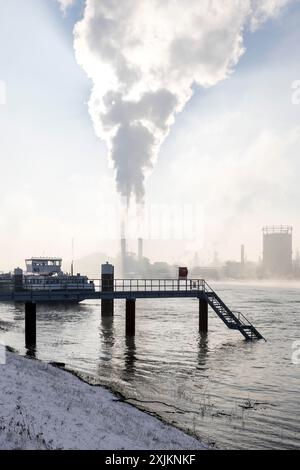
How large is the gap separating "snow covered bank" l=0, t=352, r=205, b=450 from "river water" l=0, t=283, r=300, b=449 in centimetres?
191

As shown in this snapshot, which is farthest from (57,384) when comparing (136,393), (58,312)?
(58,312)

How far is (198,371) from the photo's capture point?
26.7 meters

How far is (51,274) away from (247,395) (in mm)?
56346

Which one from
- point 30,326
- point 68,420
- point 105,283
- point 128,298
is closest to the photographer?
point 68,420

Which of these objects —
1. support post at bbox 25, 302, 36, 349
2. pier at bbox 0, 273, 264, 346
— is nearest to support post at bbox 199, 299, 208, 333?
pier at bbox 0, 273, 264, 346

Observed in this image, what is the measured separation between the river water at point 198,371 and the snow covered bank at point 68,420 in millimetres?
1912

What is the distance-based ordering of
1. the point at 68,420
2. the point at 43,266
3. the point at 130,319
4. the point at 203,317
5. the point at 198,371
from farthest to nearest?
the point at 43,266
the point at 203,317
the point at 130,319
the point at 198,371
the point at 68,420

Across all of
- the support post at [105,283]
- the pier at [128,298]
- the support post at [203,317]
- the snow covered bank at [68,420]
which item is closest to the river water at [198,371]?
the support post at [203,317]

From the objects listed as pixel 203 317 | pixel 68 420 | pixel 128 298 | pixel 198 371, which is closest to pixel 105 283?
pixel 128 298

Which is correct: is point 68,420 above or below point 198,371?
above

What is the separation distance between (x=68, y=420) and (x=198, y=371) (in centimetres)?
1402

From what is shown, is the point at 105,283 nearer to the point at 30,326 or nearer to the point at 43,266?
the point at 30,326

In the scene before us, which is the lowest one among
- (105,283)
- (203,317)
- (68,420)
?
(203,317)

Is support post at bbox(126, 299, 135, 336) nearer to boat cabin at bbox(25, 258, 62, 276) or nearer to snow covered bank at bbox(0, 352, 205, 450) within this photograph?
snow covered bank at bbox(0, 352, 205, 450)
